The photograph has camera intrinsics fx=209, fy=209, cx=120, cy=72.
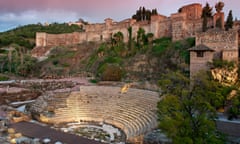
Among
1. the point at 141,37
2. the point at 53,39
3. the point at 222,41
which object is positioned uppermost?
the point at 53,39

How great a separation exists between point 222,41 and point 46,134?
15630mm

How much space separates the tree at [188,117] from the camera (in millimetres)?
A: 8594

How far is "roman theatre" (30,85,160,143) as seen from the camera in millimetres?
16062

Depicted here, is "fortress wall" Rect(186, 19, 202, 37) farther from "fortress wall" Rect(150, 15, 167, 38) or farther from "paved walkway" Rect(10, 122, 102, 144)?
"paved walkway" Rect(10, 122, 102, 144)

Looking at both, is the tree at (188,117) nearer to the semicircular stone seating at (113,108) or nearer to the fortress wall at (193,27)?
the semicircular stone seating at (113,108)

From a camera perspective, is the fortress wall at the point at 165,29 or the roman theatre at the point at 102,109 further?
the fortress wall at the point at 165,29

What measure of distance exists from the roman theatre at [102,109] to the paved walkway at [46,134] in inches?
104

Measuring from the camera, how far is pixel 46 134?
13.3 m

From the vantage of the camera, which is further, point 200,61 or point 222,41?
point 222,41

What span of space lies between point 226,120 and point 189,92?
377 cm

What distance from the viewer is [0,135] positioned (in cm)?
1322

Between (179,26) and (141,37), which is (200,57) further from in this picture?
(141,37)

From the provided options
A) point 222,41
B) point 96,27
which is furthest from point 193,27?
point 96,27

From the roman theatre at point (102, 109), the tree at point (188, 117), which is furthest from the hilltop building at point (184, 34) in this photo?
the tree at point (188, 117)
